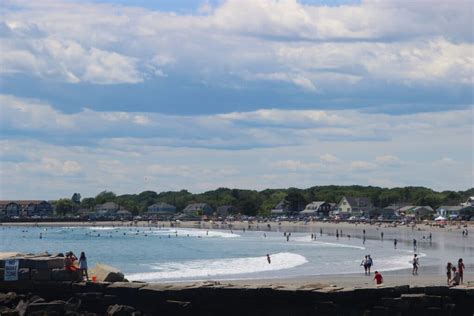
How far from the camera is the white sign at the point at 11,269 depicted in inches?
963

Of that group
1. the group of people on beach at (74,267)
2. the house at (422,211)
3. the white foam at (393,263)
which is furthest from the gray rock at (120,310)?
the house at (422,211)

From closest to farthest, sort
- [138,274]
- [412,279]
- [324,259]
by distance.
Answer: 1. [412,279]
2. [138,274]
3. [324,259]

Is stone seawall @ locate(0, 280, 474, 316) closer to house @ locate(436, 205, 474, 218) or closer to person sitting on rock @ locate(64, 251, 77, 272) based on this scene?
person sitting on rock @ locate(64, 251, 77, 272)

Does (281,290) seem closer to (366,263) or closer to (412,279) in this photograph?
(412,279)

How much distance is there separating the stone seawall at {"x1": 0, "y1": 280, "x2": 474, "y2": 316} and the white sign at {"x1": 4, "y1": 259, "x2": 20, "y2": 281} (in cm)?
18

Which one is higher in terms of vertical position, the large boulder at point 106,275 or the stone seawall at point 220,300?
the large boulder at point 106,275

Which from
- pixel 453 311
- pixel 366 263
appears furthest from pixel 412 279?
pixel 453 311

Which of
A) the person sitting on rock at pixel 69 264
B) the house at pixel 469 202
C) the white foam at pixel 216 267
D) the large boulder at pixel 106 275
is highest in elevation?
the house at pixel 469 202

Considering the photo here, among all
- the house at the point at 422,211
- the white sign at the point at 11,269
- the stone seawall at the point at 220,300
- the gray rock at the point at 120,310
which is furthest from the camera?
the house at the point at 422,211

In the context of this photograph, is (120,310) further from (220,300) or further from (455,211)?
(455,211)

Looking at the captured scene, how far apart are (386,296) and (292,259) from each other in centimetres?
3854

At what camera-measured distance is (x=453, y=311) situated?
22562 millimetres

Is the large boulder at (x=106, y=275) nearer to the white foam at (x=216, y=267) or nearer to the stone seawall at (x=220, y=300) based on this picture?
the stone seawall at (x=220, y=300)

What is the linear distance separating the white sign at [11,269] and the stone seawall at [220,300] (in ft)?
0.58
